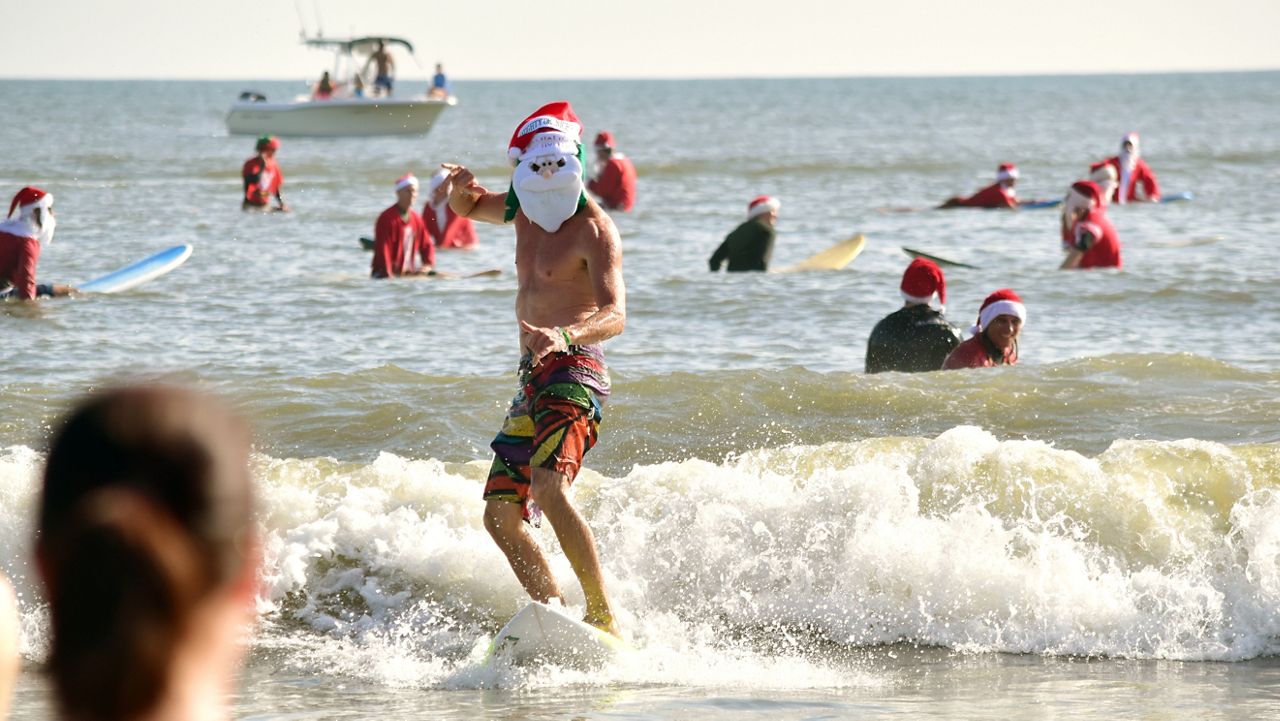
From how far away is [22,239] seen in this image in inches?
535

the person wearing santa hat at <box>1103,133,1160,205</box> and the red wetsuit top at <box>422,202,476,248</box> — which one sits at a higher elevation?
the person wearing santa hat at <box>1103,133,1160,205</box>

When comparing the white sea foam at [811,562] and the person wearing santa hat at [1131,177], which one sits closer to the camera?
the white sea foam at [811,562]

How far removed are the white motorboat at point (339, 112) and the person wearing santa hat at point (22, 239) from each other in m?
33.6

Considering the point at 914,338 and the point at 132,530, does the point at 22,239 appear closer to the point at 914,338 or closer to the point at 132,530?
the point at 914,338

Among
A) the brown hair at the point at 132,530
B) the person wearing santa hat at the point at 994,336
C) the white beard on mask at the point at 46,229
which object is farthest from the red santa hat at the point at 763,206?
the brown hair at the point at 132,530

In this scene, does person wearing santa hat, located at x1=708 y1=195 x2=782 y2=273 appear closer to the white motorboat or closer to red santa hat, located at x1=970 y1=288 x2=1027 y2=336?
red santa hat, located at x1=970 y1=288 x2=1027 y2=336

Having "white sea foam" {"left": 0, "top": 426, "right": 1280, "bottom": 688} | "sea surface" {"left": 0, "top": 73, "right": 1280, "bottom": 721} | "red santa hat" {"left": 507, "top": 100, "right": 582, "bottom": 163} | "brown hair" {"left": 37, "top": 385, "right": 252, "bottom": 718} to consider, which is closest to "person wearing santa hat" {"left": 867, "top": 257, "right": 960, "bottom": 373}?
"sea surface" {"left": 0, "top": 73, "right": 1280, "bottom": 721}

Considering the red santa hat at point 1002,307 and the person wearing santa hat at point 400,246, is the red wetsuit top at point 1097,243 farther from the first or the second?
the red santa hat at point 1002,307

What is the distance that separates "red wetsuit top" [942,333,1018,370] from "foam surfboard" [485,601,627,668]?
4.45 metres

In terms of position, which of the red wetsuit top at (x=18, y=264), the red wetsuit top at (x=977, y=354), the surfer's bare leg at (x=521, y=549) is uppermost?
the red wetsuit top at (x=18, y=264)

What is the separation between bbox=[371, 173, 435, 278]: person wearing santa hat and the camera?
15555mm

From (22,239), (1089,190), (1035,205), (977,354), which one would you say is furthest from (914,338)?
(1035,205)

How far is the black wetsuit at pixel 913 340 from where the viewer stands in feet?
32.1

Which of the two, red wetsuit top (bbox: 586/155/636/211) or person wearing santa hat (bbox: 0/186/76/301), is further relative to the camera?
red wetsuit top (bbox: 586/155/636/211)
